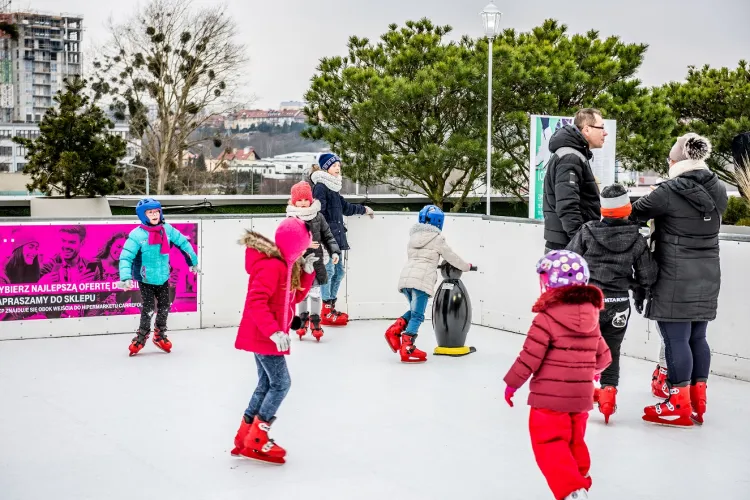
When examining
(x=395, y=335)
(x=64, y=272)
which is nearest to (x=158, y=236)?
(x=64, y=272)

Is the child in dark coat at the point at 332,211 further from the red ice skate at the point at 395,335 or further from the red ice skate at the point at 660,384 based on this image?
the red ice skate at the point at 660,384

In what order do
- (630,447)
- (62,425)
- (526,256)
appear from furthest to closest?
(526,256), (62,425), (630,447)

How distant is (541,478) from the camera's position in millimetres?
5047

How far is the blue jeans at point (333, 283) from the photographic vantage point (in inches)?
380

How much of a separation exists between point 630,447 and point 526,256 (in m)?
3.83

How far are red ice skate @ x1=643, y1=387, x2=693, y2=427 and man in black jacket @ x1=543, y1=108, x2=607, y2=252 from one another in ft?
4.00

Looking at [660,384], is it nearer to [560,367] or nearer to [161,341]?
[560,367]

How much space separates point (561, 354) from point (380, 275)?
605cm

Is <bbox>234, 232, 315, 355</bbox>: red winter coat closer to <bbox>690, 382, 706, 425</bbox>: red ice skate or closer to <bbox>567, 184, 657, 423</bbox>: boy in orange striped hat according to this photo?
<bbox>567, 184, 657, 423</bbox>: boy in orange striped hat

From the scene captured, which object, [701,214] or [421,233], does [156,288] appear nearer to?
[421,233]

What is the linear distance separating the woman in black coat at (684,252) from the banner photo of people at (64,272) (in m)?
5.21

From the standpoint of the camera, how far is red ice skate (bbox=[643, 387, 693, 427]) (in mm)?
6070

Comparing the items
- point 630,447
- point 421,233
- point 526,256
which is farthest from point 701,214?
point 526,256

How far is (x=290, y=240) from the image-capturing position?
5.07 meters
